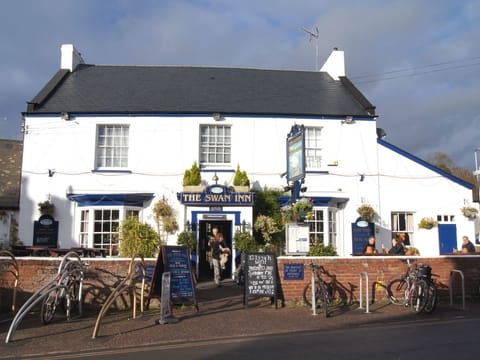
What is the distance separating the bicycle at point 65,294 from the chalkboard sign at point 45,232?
6.96 meters

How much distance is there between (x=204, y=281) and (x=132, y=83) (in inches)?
369

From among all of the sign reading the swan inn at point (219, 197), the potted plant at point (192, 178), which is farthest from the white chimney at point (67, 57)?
the sign reading the swan inn at point (219, 197)

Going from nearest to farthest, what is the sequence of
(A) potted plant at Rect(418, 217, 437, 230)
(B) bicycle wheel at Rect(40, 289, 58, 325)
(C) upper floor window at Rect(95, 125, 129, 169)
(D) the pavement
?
(D) the pavement < (B) bicycle wheel at Rect(40, 289, 58, 325) < (C) upper floor window at Rect(95, 125, 129, 169) < (A) potted plant at Rect(418, 217, 437, 230)

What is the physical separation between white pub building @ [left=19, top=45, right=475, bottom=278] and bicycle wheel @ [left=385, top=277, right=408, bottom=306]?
6.07 m

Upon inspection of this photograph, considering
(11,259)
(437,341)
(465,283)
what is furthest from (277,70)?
(437,341)

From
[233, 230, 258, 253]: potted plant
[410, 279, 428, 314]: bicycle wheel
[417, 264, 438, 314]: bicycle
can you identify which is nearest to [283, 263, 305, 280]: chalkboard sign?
[410, 279, 428, 314]: bicycle wheel

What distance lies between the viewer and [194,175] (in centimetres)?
1778

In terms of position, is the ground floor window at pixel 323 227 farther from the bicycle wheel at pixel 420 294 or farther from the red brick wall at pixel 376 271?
the bicycle wheel at pixel 420 294

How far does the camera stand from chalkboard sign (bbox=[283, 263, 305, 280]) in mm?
11992

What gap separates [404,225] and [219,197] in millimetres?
7488

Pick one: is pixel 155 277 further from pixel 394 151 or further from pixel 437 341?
pixel 394 151

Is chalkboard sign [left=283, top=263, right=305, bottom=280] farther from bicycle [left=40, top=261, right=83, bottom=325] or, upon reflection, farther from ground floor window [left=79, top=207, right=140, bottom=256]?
ground floor window [left=79, top=207, right=140, bottom=256]

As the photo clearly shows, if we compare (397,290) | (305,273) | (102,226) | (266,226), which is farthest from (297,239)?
(102,226)

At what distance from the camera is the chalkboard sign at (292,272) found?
1199 cm
